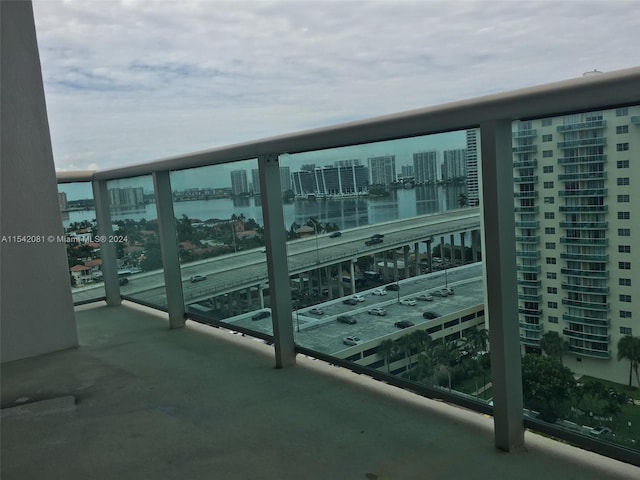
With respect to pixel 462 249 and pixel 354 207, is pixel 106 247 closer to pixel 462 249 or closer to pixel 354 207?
pixel 354 207

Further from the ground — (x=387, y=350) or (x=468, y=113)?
(x=468, y=113)

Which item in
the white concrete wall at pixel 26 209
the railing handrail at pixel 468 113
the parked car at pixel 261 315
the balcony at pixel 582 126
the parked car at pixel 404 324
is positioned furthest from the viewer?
the white concrete wall at pixel 26 209

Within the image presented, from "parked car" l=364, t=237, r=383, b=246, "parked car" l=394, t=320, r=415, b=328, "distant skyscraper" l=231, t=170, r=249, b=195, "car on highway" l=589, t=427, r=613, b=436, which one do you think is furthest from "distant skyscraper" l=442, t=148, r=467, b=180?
"distant skyscraper" l=231, t=170, r=249, b=195

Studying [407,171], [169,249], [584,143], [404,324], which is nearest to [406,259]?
[404,324]

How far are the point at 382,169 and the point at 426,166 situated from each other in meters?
0.26

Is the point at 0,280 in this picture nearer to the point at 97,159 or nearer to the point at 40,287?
the point at 40,287

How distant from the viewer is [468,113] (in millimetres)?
1913

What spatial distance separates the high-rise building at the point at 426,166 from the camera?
2.27m

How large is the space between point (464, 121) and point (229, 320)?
2.44m

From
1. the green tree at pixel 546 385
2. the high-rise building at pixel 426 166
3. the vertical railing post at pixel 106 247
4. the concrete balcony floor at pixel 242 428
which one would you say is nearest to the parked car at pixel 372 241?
the high-rise building at pixel 426 166

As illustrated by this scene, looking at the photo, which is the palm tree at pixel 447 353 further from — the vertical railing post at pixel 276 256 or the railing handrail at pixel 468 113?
the vertical railing post at pixel 276 256

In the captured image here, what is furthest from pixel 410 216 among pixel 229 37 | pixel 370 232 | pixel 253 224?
pixel 229 37

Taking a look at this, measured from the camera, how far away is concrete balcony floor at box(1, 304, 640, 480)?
201 centimetres

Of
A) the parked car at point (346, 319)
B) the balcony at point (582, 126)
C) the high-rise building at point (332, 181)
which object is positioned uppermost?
the balcony at point (582, 126)
